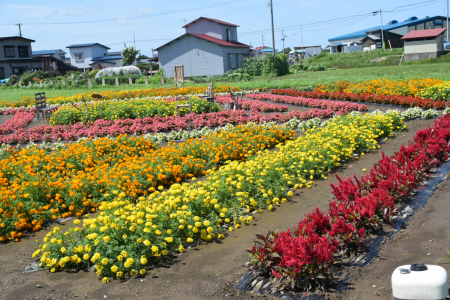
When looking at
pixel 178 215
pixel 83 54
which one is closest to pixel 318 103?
pixel 178 215

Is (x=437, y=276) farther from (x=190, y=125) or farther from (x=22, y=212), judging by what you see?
(x=190, y=125)

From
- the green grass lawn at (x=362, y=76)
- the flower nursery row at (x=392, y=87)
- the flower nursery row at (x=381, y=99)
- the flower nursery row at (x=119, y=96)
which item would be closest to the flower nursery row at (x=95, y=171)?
the flower nursery row at (x=381, y=99)

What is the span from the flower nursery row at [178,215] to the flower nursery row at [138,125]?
5628mm

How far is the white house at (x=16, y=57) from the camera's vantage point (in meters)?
58.4

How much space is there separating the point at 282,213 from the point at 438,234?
1.97 m

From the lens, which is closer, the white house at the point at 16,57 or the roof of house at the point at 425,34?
the roof of house at the point at 425,34

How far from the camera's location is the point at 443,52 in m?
37.6

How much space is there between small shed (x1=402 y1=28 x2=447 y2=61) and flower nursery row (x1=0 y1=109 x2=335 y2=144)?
28.0 metres

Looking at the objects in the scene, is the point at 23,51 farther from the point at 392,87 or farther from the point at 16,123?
the point at 392,87

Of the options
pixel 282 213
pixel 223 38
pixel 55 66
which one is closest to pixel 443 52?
pixel 223 38

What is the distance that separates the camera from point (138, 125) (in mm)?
12875

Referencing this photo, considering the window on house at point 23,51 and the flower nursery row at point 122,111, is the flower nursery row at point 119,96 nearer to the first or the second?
the flower nursery row at point 122,111

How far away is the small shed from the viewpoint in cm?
3672

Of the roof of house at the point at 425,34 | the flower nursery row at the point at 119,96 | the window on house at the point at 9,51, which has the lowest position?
the flower nursery row at the point at 119,96
